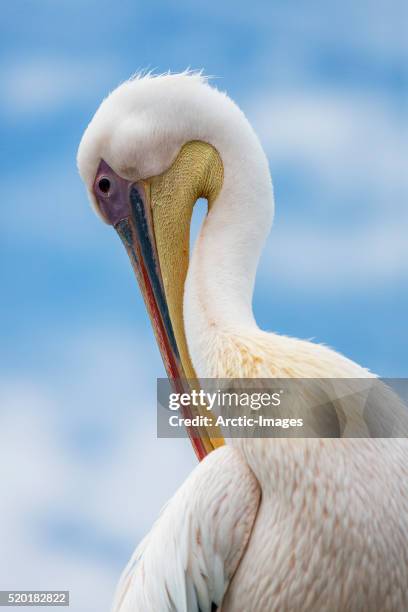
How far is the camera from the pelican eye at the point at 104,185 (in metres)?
4.73

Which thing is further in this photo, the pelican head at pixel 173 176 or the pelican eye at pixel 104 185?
the pelican eye at pixel 104 185

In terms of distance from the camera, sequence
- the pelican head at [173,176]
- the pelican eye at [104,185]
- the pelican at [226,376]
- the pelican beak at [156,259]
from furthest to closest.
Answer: the pelican eye at [104,185] → the pelican beak at [156,259] → the pelican head at [173,176] → the pelican at [226,376]

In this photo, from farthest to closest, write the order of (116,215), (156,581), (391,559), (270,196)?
1. (116,215)
2. (270,196)
3. (156,581)
4. (391,559)

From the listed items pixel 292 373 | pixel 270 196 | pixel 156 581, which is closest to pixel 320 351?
pixel 292 373

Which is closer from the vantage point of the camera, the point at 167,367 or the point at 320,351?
the point at 320,351

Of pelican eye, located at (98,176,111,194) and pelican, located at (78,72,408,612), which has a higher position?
pelican eye, located at (98,176,111,194)

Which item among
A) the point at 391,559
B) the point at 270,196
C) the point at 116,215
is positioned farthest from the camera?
the point at 116,215

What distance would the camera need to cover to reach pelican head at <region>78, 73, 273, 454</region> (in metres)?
4.46

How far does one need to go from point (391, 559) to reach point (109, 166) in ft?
6.94

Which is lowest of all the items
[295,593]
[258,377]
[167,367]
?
[295,593]

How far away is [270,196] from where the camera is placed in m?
4.51

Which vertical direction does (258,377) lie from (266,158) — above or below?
below

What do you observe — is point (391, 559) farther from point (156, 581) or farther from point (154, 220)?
point (154, 220)

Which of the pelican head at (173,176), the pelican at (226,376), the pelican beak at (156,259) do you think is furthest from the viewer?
the pelican beak at (156,259)
